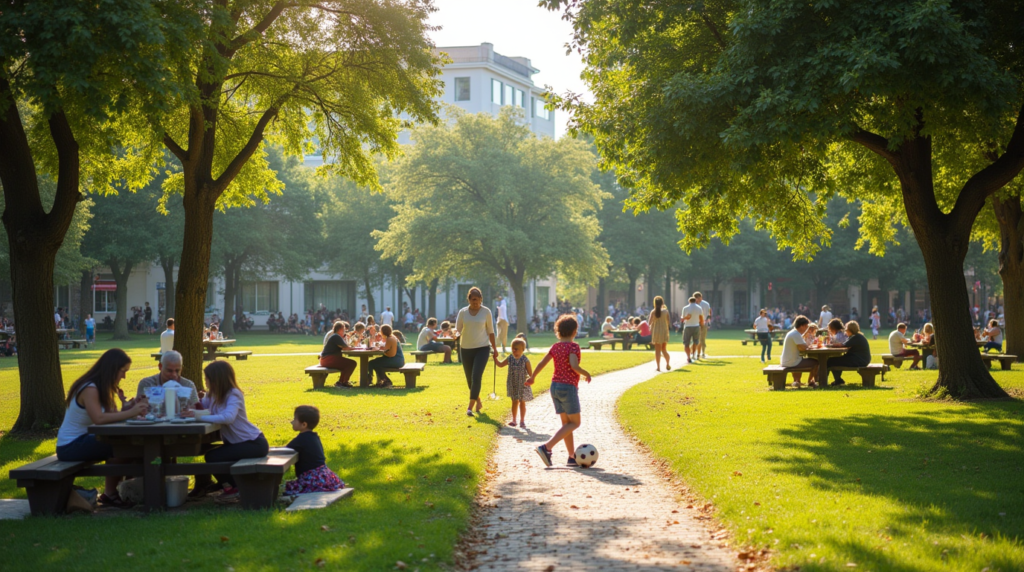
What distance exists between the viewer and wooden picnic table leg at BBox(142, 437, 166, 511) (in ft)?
22.6

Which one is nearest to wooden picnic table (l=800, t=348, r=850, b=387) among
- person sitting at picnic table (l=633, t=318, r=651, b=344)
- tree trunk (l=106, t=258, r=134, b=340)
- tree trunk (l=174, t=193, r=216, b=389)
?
tree trunk (l=174, t=193, r=216, b=389)

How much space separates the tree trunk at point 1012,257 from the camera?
20.4m

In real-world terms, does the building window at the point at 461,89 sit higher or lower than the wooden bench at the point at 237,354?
higher

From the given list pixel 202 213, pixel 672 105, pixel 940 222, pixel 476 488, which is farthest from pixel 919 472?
pixel 202 213

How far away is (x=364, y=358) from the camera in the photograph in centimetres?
1783

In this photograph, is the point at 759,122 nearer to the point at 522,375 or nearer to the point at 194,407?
the point at 522,375

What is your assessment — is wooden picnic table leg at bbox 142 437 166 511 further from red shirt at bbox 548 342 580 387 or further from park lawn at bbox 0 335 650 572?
red shirt at bbox 548 342 580 387

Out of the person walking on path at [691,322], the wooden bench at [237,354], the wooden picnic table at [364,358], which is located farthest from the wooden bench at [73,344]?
the person walking on path at [691,322]

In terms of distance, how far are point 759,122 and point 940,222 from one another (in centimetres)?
458

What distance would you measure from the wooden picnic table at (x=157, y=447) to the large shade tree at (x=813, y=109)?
24.4 ft

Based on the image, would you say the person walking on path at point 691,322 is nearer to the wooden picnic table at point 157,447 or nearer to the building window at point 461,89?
the wooden picnic table at point 157,447

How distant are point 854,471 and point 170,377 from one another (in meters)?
6.30

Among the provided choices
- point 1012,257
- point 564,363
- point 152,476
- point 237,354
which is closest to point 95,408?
point 152,476

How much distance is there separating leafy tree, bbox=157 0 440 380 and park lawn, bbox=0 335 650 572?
3.33 metres
